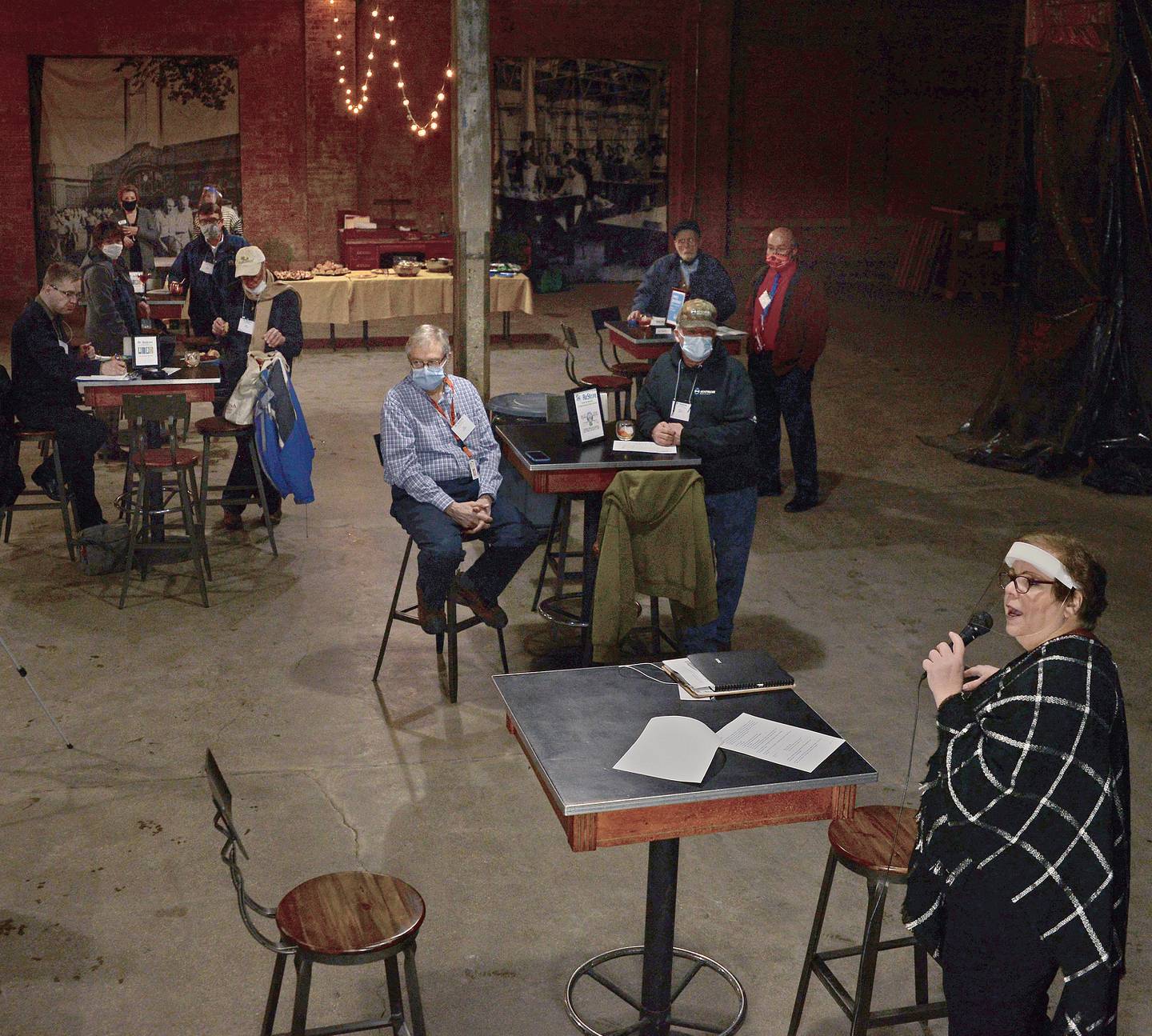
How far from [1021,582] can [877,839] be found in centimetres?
90

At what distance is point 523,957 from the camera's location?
147 inches

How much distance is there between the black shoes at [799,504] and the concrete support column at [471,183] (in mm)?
1959

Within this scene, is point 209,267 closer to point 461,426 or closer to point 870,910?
point 461,426

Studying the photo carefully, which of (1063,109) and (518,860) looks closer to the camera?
(518,860)

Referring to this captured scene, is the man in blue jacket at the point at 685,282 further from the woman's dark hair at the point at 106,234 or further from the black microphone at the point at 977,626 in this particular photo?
the black microphone at the point at 977,626

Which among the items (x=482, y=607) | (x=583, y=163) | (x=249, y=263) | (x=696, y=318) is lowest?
(x=482, y=607)

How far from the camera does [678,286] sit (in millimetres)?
8734

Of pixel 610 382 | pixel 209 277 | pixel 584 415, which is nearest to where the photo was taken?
pixel 584 415

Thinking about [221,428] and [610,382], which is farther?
[610,382]

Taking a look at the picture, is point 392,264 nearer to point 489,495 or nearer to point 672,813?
point 489,495

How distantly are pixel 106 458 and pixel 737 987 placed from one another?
6577 millimetres

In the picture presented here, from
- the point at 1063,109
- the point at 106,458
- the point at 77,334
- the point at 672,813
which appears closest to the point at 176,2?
the point at 77,334

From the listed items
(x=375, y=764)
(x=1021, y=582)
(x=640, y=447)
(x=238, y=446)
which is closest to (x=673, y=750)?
(x=1021, y=582)

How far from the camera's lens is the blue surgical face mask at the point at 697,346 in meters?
5.52
